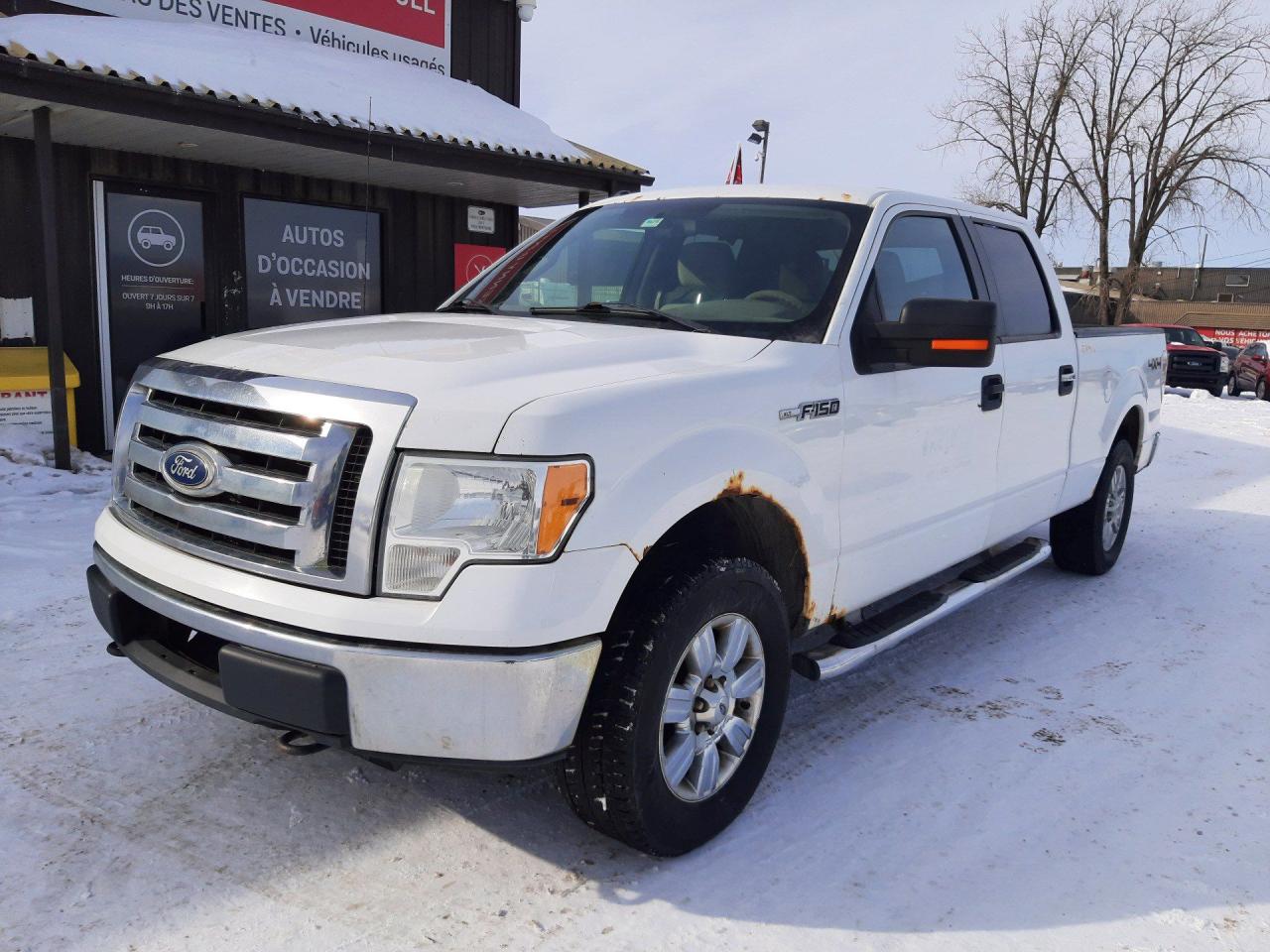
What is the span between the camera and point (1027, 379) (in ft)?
14.4

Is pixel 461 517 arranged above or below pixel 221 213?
below

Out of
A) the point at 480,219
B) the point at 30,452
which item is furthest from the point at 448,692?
the point at 480,219

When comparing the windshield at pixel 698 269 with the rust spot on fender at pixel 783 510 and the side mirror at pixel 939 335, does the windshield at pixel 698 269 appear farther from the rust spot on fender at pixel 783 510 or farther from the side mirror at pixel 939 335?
the rust spot on fender at pixel 783 510

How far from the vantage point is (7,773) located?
120 inches

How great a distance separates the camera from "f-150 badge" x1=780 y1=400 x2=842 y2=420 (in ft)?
9.72

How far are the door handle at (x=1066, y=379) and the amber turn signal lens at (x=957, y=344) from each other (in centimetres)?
180

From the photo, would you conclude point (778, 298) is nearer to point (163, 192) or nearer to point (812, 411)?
point (812, 411)

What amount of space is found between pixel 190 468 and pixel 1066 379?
156 inches

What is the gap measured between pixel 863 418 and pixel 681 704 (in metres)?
1.18

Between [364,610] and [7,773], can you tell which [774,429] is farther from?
[7,773]

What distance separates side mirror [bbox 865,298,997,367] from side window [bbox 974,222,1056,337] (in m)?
1.22

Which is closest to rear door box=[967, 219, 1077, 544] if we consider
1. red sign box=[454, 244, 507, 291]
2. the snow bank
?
the snow bank

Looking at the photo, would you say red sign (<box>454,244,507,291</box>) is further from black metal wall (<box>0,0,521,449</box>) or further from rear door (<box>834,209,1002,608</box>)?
rear door (<box>834,209,1002,608</box>)

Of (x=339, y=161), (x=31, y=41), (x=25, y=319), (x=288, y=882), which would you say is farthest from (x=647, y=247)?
(x=25, y=319)
